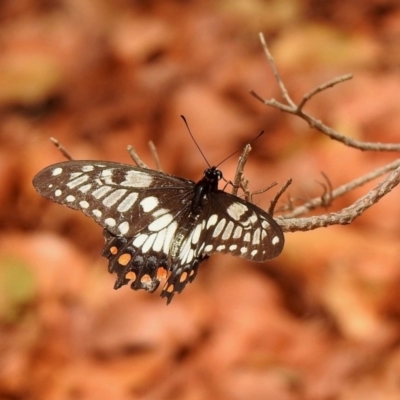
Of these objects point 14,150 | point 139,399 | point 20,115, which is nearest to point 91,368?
point 139,399

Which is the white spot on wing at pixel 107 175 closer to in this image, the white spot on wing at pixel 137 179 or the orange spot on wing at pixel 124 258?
the white spot on wing at pixel 137 179

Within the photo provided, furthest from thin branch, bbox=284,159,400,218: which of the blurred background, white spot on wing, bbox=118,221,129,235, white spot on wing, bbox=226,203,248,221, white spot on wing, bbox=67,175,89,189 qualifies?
the blurred background

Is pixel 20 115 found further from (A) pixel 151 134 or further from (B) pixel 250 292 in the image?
(B) pixel 250 292

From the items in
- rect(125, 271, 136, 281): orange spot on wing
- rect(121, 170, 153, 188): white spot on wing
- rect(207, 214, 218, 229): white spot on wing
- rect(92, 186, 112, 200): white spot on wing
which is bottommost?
rect(125, 271, 136, 281): orange spot on wing

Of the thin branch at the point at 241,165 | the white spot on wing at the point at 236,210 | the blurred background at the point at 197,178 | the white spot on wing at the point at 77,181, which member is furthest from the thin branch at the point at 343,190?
the blurred background at the point at 197,178

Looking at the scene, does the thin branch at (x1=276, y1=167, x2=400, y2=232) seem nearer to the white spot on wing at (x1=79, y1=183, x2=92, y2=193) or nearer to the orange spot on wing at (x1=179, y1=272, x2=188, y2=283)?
the orange spot on wing at (x1=179, y1=272, x2=188, y2=283)

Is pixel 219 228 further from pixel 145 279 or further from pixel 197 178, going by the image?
pixel 197 178
